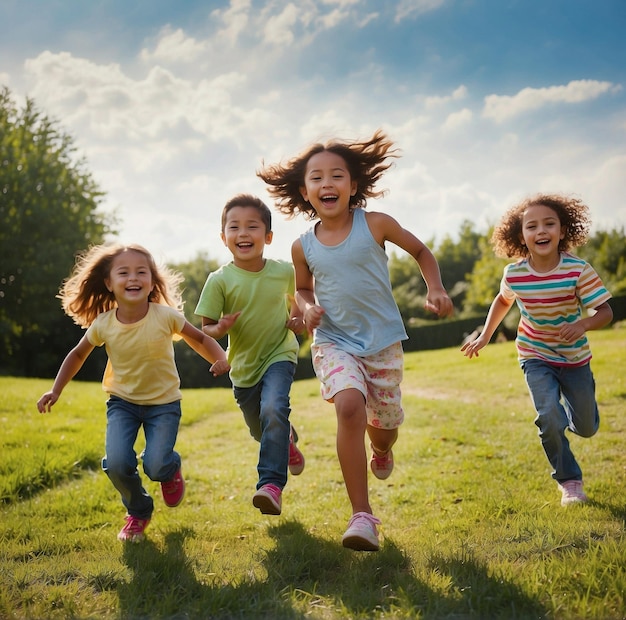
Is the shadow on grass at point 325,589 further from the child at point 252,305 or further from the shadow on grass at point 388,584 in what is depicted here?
the child at point 252,305

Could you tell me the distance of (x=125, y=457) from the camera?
4461 mm

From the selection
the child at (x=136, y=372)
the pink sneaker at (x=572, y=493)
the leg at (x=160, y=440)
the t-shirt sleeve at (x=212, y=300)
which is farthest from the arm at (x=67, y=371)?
the pink sneaker at (x=572, y=493)

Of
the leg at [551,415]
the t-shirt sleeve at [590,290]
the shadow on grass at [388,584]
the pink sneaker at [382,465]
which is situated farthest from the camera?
the pink sneaker at [382,465]

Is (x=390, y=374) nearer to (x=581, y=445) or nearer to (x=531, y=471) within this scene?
(x=531, y=471)

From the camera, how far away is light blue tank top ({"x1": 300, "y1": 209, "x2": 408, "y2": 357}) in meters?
4.29

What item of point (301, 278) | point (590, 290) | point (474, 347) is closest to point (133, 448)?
point (301, 278)

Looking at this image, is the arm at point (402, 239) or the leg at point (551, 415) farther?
the leg at point (551, 415)

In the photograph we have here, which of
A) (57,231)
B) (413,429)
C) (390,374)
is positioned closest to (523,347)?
(390,374)

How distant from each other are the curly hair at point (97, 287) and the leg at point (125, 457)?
77 centimetres

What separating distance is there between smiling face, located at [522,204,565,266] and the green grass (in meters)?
1.86

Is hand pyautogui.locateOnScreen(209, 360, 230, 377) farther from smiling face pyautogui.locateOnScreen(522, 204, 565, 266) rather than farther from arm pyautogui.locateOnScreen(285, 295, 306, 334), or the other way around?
smiling face pyautogui.locateOnScreen(522, 204, 565, 266)

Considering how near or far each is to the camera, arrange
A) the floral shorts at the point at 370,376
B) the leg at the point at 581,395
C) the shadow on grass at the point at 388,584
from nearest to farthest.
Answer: the shadow on grass at the point at 388,584 → the floral shorts at the point at 370,376 → the leg at the point at 581,395

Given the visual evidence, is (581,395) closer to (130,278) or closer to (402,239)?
(402,239)

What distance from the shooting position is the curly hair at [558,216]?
498cm
